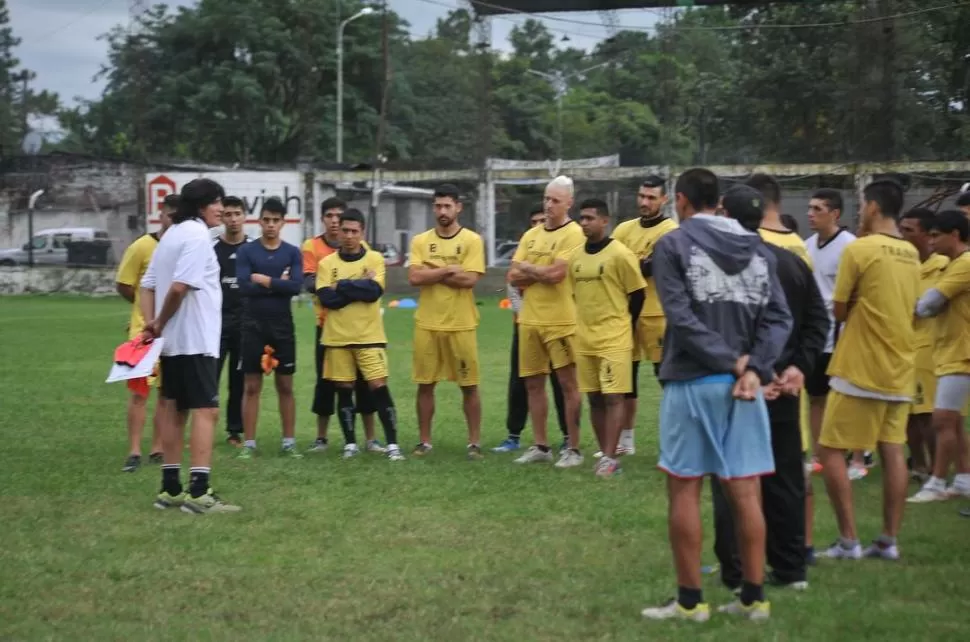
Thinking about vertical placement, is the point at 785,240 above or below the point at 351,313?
above

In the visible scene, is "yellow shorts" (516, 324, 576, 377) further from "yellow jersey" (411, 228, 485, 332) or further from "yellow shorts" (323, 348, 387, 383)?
"yellow shorts" (323, 348, 387, 383)

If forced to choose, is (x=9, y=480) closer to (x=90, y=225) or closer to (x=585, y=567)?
(x=585, y=567)

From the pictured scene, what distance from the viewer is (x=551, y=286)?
A: 10805mm

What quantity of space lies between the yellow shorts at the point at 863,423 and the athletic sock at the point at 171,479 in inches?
166

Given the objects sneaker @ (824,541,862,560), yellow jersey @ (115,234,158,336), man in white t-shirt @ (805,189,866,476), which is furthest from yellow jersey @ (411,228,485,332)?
sneaker @ (824,541,862,560)

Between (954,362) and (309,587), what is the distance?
4.67 m

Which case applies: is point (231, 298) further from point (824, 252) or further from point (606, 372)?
point (824, 252)

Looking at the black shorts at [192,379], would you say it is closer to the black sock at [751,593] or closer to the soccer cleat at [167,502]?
the soccer cleat at [167,502]

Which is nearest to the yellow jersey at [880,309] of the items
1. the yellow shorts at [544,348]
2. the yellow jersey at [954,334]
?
the yellow jersey at [954,334]

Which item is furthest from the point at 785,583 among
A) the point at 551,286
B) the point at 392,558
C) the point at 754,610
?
the point at 551,286

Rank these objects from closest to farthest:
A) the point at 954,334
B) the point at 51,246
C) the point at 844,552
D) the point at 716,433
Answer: the point at 716,433 → the point at 844,552 → the point at 954,334 → the point at 51,246

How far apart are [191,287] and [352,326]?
2.60 metres

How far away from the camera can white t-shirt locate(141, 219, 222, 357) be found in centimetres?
864

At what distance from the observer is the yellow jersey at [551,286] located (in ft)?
35.2
